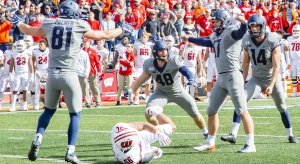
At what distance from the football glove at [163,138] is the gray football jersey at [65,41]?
138cm

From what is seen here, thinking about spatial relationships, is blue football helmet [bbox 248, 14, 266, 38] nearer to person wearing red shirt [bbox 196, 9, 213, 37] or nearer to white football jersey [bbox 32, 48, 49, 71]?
white football jersey [bbox 32, 48, 49, 71]

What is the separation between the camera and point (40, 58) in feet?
69.4

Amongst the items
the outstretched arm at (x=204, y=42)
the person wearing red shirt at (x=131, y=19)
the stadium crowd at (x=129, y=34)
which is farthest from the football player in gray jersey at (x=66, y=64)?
the person wearing red shirt at (x=131, y=19)

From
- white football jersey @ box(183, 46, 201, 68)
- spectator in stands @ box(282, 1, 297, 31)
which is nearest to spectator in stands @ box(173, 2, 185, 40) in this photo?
white football jersey @ box(183, 46, 201, 68)

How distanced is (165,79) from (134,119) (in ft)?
18.3

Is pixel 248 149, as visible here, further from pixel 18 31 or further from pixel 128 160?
pixel 18 31

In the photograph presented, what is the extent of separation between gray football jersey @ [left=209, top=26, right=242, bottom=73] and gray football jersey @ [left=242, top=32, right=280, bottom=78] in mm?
588

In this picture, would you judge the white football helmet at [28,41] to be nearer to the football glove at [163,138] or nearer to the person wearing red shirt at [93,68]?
the person wearing red shirt at [93,68]

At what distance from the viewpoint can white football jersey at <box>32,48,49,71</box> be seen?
21141 mm

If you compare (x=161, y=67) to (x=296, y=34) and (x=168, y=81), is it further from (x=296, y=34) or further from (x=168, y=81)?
(x=296, y=34)

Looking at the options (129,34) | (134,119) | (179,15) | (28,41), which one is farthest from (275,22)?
(134,119)

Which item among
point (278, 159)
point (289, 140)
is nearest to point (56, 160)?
point (278, 159)

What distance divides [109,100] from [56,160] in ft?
43.4

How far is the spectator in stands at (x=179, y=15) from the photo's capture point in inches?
1035
